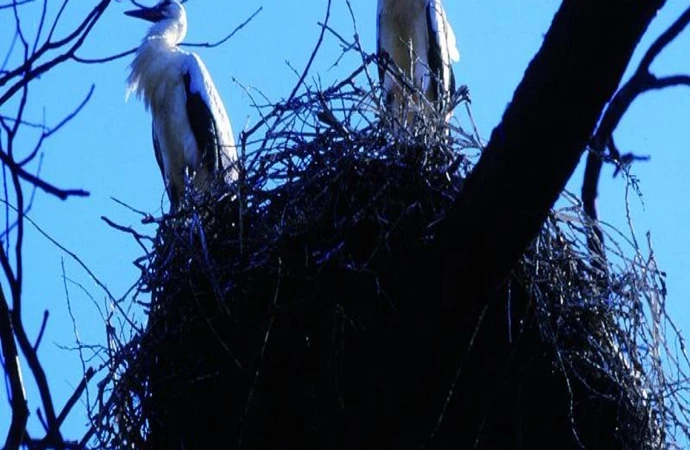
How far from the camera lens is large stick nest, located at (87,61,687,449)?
257cm

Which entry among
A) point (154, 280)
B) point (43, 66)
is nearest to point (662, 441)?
point (154, 280)

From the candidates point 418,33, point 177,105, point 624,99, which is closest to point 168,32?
point 177,105

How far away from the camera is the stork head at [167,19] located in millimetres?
6883

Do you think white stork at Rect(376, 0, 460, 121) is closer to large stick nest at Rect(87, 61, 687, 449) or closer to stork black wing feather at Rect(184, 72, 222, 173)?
stork black wing feather at Rect(184, 72, 222, 173)

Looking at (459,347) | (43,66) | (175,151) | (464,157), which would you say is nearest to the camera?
(459,347)

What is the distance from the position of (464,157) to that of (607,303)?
452mm

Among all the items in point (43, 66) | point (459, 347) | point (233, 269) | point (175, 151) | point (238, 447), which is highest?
point (175, 151)

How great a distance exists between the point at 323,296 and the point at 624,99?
4.03 feet

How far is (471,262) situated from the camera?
2160 mm

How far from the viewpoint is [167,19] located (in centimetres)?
708

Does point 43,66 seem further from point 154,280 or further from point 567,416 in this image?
point 567,416

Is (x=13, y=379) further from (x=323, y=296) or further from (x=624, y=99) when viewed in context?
(x=624, y=99)

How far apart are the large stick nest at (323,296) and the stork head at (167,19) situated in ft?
12.9

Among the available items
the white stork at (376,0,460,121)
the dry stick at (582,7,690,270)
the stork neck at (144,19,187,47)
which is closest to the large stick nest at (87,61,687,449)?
the dry stick at (582,7,690,270)
